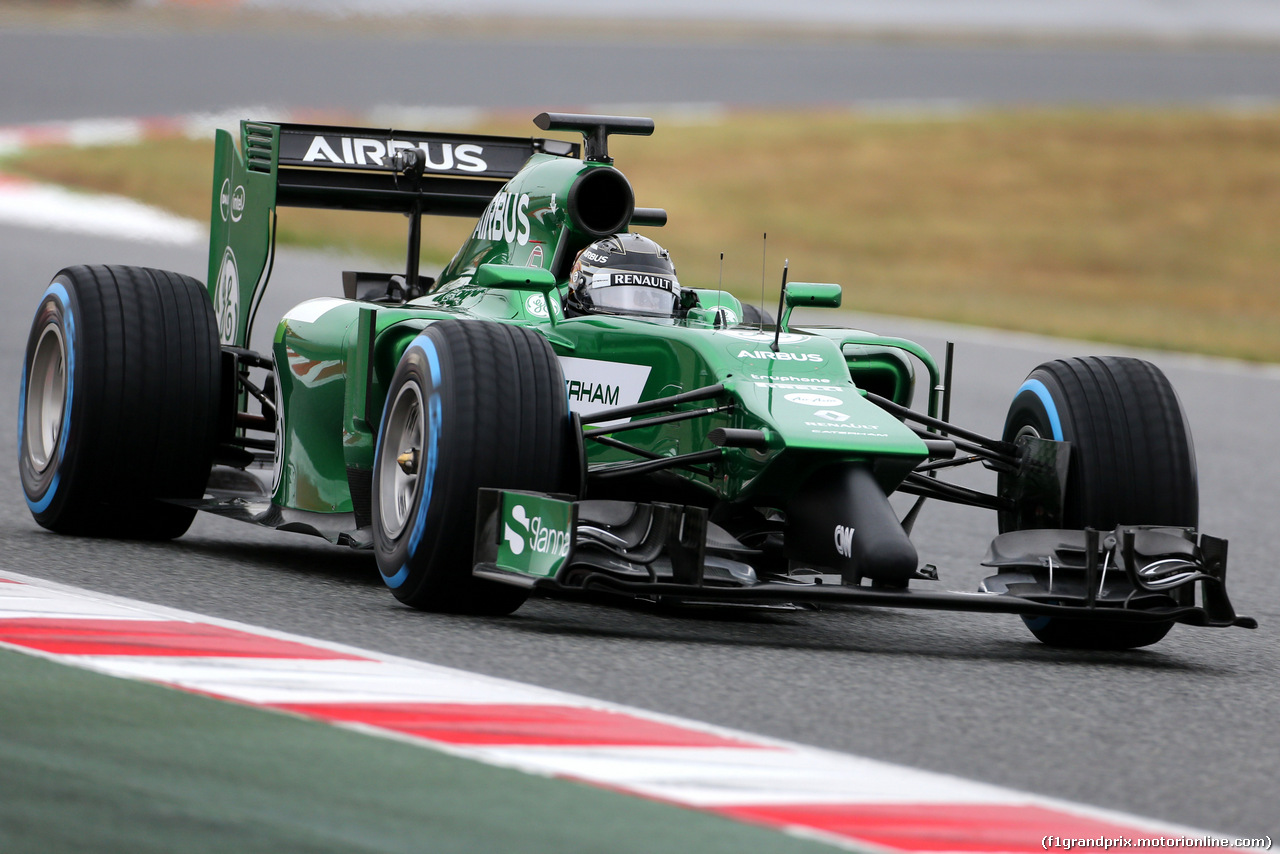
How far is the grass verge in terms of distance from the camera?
78.0 feet

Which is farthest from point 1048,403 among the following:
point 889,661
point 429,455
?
point 429,455

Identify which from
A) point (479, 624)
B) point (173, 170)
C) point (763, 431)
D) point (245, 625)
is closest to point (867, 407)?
point (763, 431)

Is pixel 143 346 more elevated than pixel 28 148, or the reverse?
pixel 28 148

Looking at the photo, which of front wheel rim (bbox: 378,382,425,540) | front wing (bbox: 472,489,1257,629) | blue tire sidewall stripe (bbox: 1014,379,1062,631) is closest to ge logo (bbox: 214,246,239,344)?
front wheel rim (bbox: 378,382,425,540)

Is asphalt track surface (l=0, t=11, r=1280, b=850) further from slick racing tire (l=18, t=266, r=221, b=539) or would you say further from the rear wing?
the rear wing

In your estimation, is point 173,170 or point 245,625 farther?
point 173,170

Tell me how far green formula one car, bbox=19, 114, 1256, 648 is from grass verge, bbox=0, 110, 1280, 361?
12.3 metres

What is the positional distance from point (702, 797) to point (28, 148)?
87.9 ft

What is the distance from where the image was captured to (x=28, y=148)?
95.2ft

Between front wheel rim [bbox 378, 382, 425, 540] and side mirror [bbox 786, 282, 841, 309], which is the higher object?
side mirror [bbox 786, 282, 841, 309]

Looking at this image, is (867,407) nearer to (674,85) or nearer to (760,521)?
(760,521)

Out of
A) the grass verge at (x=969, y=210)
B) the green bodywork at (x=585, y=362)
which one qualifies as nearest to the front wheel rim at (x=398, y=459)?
the green bodywork at (x=585, y=362)

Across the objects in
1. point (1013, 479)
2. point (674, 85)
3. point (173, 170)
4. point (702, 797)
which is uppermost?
point (674, 85)

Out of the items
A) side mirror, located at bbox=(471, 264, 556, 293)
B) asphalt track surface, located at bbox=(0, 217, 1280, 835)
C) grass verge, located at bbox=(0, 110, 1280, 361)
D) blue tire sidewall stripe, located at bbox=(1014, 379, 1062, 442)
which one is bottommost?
asphalt track surface, located at bbox=(0, 217, 1280, 835)
